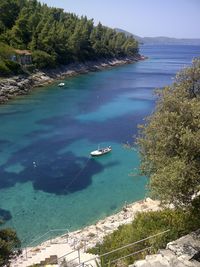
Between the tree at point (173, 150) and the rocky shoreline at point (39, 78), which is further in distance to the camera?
the rocky shoreline at point (39, 78)

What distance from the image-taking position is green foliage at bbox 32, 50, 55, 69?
91.8 metres

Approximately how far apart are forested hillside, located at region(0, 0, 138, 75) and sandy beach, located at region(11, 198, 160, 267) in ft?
192

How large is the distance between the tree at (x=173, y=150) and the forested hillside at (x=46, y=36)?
220 ft

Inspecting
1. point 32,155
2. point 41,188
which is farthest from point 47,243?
point 32,155

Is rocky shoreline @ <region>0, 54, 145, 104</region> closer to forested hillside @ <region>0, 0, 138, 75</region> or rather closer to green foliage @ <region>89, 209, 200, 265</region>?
forested hillside @ <region>0, 0, 138, 75</region>

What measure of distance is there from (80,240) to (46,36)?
87809 mm

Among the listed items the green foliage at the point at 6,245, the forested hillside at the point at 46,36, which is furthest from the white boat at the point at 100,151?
the forested hillside at the point at 46,36

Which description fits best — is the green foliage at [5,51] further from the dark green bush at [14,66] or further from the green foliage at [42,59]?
the green foliage at [42,59]

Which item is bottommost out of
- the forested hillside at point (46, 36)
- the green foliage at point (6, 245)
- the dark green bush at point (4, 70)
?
the green foliage at point (6, 245)

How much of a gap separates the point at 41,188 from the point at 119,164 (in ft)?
32.9

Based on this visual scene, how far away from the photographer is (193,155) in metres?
14.4

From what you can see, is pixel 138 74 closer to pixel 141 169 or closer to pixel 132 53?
pixel 132 53

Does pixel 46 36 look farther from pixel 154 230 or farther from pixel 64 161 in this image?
pixel 154 230

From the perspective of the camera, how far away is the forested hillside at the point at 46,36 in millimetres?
95625
